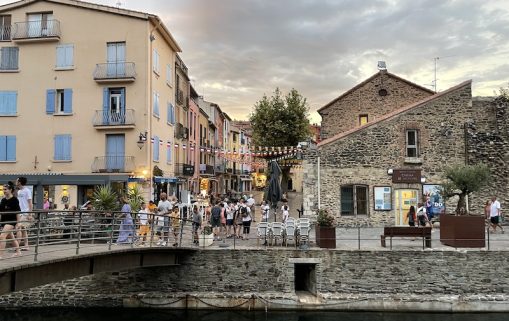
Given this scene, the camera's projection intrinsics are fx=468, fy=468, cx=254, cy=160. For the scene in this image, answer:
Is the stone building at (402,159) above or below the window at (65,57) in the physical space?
below

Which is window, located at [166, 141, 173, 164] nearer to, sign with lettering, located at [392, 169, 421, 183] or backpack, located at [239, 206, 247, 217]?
backpack, located at [239, 206, 247, 217]

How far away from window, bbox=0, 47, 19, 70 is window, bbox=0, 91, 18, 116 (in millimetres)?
1485

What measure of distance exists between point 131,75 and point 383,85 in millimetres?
16411

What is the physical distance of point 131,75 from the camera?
25344mm

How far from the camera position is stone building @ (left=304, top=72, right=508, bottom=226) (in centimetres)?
2308

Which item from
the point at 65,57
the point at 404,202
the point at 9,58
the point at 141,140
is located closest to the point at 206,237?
the point at 141,140

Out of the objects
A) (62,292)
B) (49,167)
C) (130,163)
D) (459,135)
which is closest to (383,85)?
(459,135)

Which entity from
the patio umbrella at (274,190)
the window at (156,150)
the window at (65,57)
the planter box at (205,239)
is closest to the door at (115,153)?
the window at (156,150)

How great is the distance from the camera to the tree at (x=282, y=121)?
120 feet

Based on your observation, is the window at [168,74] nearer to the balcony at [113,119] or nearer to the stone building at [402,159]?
the balcony at [113,119]

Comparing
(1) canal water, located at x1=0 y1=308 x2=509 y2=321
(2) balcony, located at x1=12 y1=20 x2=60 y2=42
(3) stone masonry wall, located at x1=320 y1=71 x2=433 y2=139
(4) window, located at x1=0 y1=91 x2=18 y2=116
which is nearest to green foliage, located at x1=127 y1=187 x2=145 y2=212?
(1) canal water, located at x1=0 y1=308 x2=509 y2=321

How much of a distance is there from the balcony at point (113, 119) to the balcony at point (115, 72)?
66.6 inches

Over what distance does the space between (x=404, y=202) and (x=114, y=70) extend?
16772 millimetres

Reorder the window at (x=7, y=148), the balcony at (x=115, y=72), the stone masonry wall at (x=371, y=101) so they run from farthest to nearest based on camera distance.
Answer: the stone masonry wall at (x=371, y=101), the window at (x=7, y=148), the balcony at (x=115, y=72)
